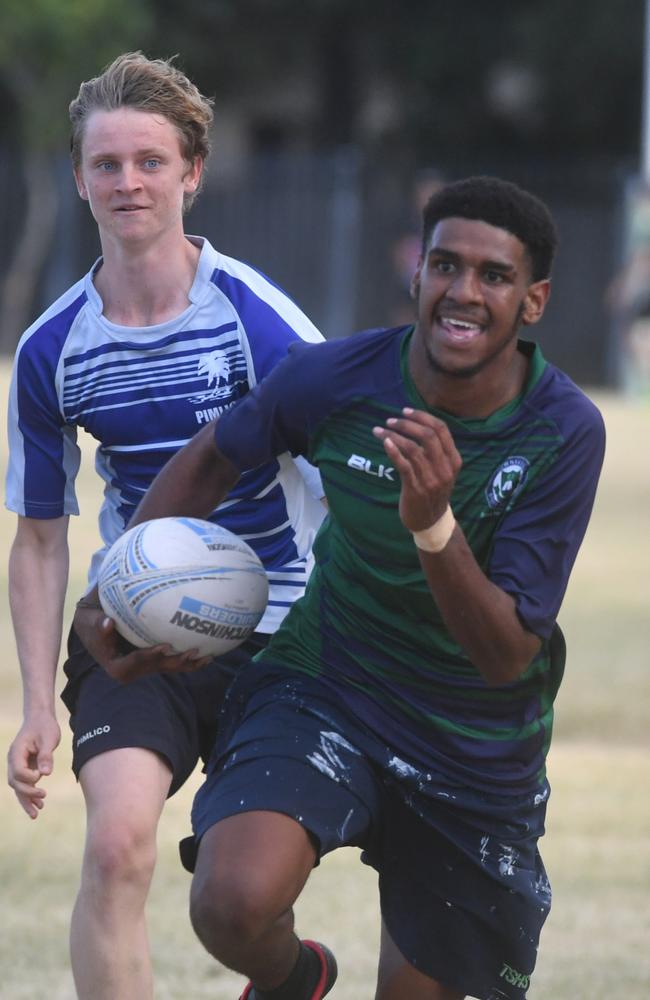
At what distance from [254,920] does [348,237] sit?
25.7 m

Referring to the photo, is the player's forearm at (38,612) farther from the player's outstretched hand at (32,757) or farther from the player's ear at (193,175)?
the player's ear at (193,175)

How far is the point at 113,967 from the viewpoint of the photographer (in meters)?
4.08

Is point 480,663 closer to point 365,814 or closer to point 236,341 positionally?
point 365,814

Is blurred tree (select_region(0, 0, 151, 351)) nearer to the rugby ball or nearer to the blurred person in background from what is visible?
the blurred person in background

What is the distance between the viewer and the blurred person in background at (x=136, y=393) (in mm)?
4453

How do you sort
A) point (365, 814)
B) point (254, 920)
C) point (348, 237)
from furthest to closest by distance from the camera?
point (348, 237) < point (365, 814) < point (254, 920)

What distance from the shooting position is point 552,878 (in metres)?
6.17

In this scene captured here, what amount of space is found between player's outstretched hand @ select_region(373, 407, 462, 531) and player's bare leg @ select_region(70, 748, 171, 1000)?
3.29 ft

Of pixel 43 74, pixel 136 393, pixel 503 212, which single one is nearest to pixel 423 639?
pixel 503 212

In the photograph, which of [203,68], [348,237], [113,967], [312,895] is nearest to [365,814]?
[113,967]

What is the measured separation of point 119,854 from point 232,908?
43cm

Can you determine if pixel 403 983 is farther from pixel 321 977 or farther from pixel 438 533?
pixel 438 533

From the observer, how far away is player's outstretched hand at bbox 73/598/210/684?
4.16 metres

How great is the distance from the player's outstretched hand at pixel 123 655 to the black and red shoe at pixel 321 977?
2.44 ft
